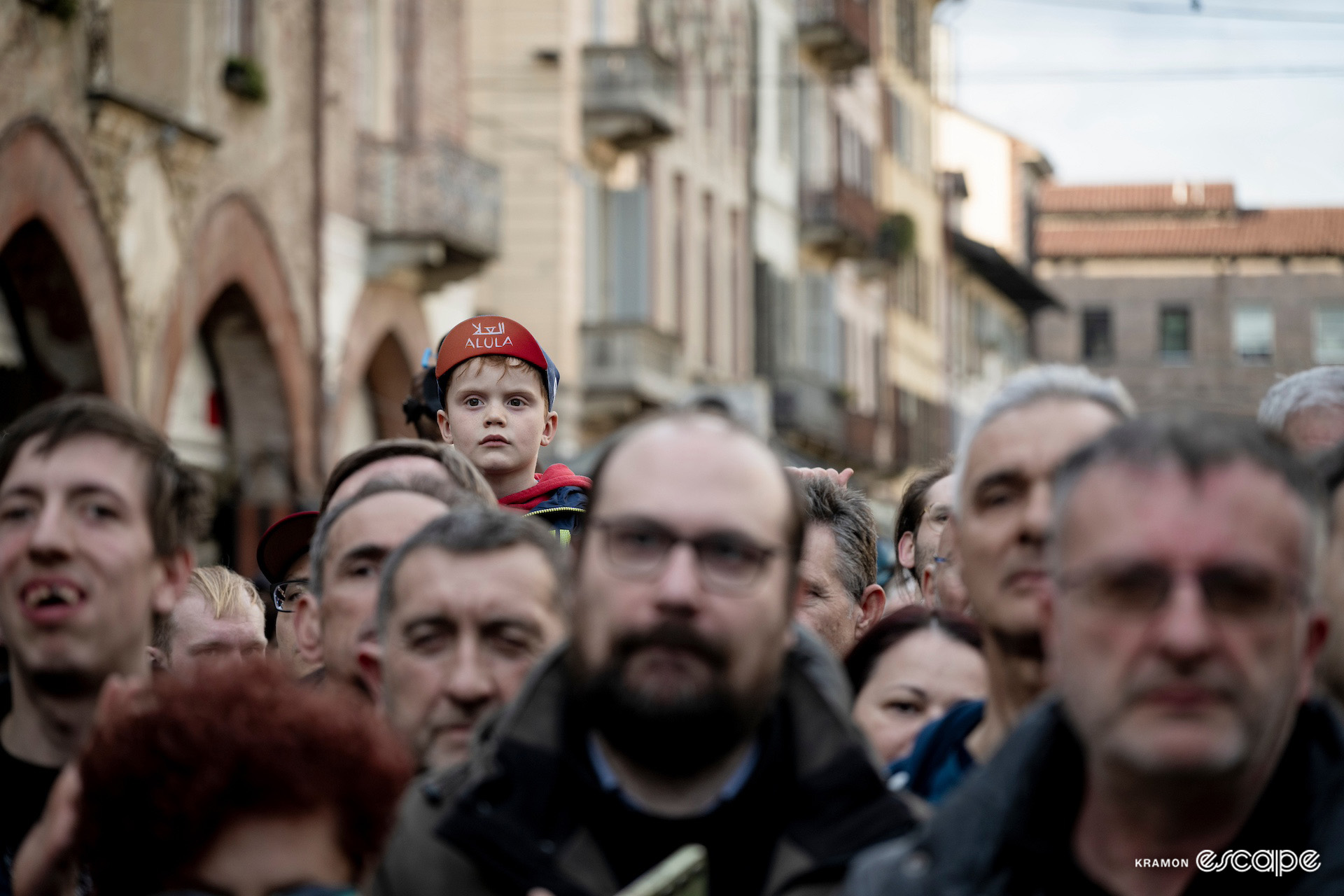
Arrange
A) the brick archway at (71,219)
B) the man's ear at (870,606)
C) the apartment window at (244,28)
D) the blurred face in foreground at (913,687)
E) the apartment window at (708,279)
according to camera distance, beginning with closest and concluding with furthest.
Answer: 1. the blurred face in foreground at (913,687)
2. the man's ear at (870,606)
3. the brick archway at (71,219)
4. the apartment window at (244,28)
5. the apartment window at (708,279)

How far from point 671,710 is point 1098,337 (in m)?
67.9

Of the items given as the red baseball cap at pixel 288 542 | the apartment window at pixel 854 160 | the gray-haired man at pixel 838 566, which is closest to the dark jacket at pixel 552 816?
the gray-haired man at pixel 838 566

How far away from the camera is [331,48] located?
21.6m

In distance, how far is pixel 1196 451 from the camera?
3.17 meters

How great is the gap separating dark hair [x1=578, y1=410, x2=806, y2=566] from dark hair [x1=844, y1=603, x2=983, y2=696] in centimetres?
168

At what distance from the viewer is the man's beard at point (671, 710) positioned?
353cm

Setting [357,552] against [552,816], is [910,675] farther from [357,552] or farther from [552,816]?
[552,816]

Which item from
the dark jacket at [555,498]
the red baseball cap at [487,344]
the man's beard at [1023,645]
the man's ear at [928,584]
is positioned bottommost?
the man's ear at [928,584]

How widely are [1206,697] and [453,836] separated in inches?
48.0

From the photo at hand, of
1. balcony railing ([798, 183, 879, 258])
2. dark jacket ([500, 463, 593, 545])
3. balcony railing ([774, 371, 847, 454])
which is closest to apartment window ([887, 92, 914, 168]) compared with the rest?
balcony railing ([798, 183, 879, 258])

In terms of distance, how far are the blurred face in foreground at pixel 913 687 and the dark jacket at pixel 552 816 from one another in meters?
1.53

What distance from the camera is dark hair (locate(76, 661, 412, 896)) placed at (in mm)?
3475

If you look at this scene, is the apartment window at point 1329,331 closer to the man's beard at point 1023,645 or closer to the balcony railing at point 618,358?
the balcony railing at point 618,358

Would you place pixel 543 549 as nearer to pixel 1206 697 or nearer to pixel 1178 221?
pixel 1206 697
